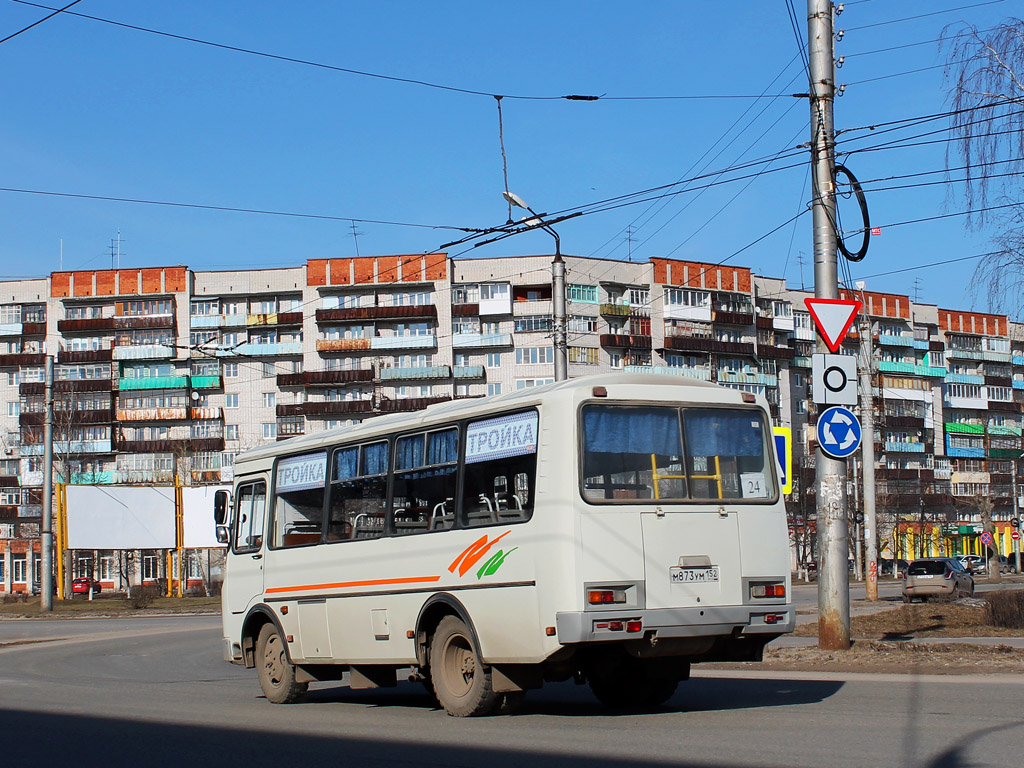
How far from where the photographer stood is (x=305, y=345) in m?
97.8

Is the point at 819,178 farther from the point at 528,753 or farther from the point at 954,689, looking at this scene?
the point at 528,753

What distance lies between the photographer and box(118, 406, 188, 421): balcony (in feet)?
318

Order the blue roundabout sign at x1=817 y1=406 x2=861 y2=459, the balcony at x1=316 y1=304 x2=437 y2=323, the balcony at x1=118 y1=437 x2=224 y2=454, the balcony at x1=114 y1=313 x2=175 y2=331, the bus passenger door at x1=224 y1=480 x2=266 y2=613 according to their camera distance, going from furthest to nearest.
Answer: the balcony at x1=114 y1=313 x2=175 y2=331 < the balcony at x1=118 y1=437 x2=224 y2=454 < the balcony at x1=316 y1=304 x2=437 y2=323 < the blue roundabout sign at x1=817 y1=406 x2=861 y2=459 < the bus passenger door at x1=224 y1=480 x2=266 y2=613

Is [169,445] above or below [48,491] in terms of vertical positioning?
above

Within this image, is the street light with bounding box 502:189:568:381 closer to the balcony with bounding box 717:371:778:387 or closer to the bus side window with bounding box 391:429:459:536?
the bus side window with bounding box 391:429:459:536

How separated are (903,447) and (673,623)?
352ft

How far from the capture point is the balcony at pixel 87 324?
97625 mm

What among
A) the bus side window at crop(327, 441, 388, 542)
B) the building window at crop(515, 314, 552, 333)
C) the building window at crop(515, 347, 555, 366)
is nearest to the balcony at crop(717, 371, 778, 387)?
the building window at crop(515, 347, 555, 366)

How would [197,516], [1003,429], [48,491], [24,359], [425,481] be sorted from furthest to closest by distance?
[1003,429] → [24,359] → [197,516] → [48,491] → [425,481]

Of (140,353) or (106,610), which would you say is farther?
(140,353)

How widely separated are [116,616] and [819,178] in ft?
120

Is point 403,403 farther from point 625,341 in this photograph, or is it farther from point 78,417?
point 78,417

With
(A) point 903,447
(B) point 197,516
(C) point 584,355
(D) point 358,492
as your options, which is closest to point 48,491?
(B) point 197,516

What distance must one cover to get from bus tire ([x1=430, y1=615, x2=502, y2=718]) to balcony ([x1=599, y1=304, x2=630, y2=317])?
8380 centimetres
